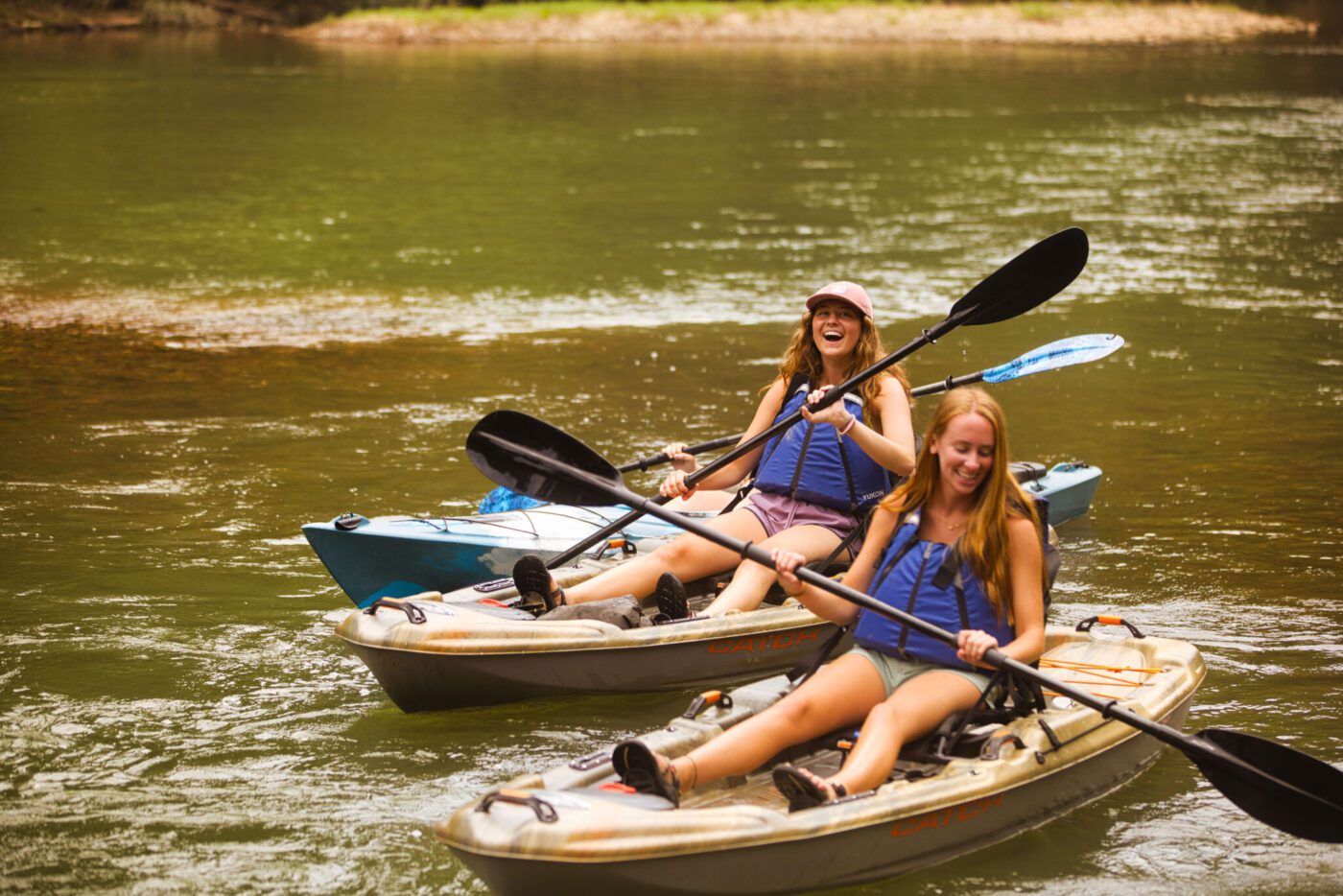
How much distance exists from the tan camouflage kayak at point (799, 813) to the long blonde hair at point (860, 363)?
1.17 metres

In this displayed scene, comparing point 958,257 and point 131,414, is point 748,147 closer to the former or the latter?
point 958,257


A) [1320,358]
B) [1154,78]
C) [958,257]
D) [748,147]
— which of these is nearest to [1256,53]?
[1154,78]

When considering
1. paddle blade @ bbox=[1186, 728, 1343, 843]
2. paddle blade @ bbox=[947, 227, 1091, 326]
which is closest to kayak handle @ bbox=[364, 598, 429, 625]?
paddle blade @ bbox=[947, 227, 1091, 326]

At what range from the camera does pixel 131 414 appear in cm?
943

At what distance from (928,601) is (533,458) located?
4.69 ft

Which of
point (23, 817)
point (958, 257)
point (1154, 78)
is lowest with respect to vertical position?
point (23, 817)

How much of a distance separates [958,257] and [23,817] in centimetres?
1150

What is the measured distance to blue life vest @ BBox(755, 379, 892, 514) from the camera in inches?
226

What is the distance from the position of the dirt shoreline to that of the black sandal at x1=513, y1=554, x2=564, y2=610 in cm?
4226

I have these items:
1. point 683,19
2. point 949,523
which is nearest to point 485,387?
point 949,523

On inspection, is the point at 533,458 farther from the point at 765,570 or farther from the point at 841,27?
the point at 841,27

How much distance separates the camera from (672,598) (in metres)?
5.55

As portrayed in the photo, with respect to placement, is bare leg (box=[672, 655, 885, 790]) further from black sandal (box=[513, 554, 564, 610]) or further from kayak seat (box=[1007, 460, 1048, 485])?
kayak seat (box=[1007, 460, 1048, 485])

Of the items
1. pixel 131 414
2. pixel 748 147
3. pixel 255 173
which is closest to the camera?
pixel 131 414
